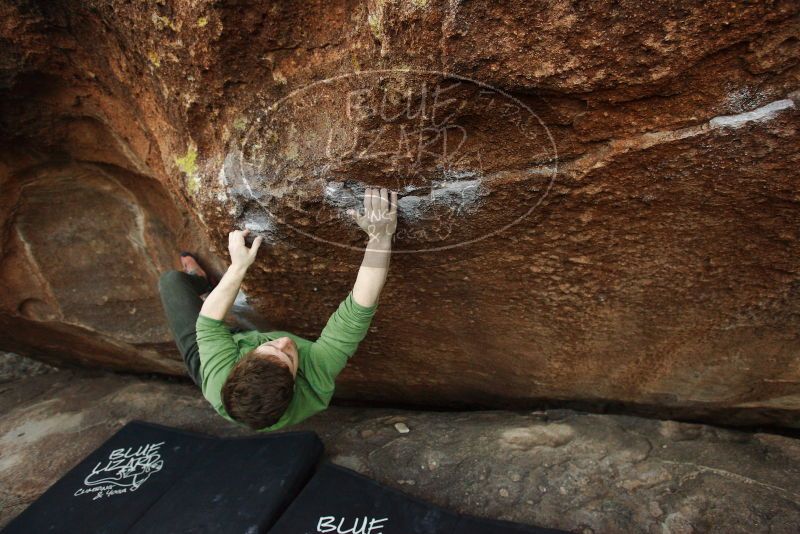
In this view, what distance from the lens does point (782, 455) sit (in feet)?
6.21

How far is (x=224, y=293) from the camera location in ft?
5.65

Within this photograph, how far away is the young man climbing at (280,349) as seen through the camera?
1.60 m

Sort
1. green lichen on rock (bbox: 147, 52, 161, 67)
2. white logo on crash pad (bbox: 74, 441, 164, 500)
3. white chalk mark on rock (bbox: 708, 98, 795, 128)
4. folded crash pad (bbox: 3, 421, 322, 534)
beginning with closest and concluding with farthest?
white chalk mark on rock (bbox: 708, 98, 795, 128) < green lichen on rock (bbox: 147, 52, 161, 67) < folded crash pad (bbox: 3, 421, 322, 534) < white logo on crash pad (bbox: 74, 441, 164, 500)

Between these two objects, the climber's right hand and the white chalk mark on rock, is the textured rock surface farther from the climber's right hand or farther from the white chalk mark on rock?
the white chalk mark on rock

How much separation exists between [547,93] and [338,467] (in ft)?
5.26

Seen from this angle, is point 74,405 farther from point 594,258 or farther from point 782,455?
point 782,455

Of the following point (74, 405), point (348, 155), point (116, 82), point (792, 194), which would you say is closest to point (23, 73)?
point (116, 82)

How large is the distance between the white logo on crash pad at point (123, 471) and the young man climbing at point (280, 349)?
0.73 metres

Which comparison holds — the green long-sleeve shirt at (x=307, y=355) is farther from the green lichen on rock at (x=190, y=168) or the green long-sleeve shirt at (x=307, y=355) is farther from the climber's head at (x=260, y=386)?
the green lichen on rock at (x=190, y=168)

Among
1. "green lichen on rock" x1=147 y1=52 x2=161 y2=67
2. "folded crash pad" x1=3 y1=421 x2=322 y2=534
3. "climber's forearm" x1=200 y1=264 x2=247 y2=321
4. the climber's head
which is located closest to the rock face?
"green lichen on rock" x1=147 y1=52 x2=161 y2=67

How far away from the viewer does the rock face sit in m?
1.16

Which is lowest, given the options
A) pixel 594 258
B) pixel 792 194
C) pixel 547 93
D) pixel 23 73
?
pixel 594 258

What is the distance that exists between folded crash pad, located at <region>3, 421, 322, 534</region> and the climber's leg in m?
0.42

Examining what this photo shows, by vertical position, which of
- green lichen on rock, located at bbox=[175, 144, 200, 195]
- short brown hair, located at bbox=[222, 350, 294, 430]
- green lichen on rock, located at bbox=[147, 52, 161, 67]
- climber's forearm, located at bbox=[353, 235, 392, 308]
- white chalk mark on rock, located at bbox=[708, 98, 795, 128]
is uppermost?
green lichen on rock, located at bbox=[147, 52, 161, 67]
